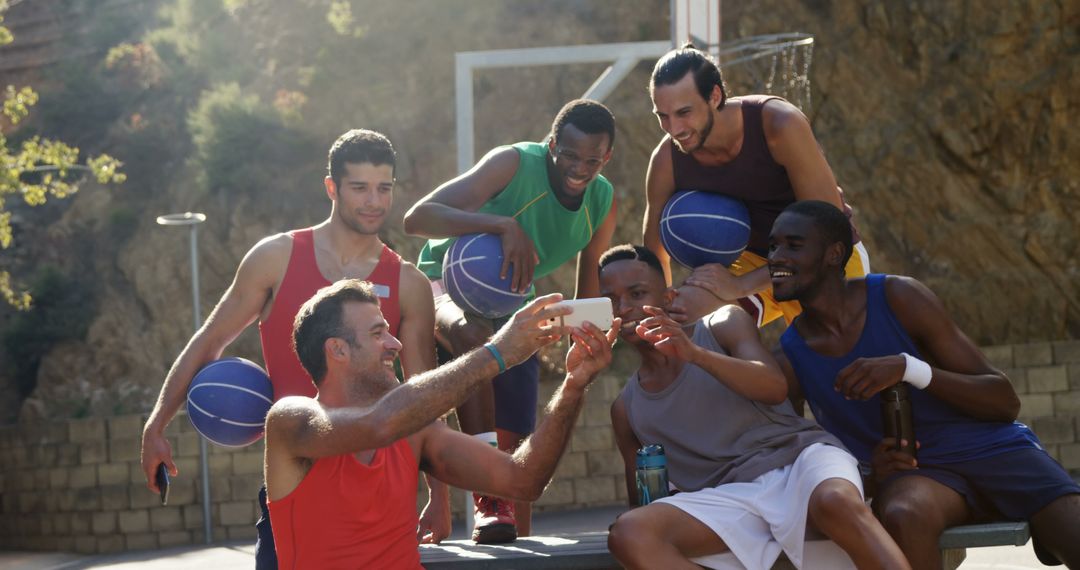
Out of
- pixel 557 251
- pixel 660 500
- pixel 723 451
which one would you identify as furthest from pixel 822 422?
pixel 557 251

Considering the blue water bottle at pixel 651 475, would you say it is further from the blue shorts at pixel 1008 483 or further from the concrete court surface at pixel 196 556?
the concrete court surface at pixel 196 556

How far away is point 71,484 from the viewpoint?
1989cm

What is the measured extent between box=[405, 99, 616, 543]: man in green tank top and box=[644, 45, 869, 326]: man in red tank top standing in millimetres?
317

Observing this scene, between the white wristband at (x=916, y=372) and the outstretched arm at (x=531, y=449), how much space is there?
1010 mm

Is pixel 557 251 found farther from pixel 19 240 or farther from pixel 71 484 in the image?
pixel 19 240

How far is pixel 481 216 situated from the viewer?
5.61 meters

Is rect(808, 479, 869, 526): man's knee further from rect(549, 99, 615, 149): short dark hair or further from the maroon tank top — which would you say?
rect(549, 99, 615, 149): short dark hair

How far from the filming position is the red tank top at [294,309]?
5.22m

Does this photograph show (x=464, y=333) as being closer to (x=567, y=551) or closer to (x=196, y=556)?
(x=567, y=551)

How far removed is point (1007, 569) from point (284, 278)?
757 cm

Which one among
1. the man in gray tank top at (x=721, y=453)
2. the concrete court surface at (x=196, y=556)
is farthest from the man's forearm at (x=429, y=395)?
the concrete court surface at (x=196, y=556)

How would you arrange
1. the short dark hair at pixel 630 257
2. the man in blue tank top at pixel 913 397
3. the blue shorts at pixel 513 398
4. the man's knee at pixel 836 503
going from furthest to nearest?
the blue shorts at pixel 513 398, the short dark hair at pixel 630 257, the man in blue tank top at pixel 913 397, the man's knee at pixel 836 503

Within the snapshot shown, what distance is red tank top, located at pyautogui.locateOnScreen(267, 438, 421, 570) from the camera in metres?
4.07

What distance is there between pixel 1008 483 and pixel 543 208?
242 centimetres
